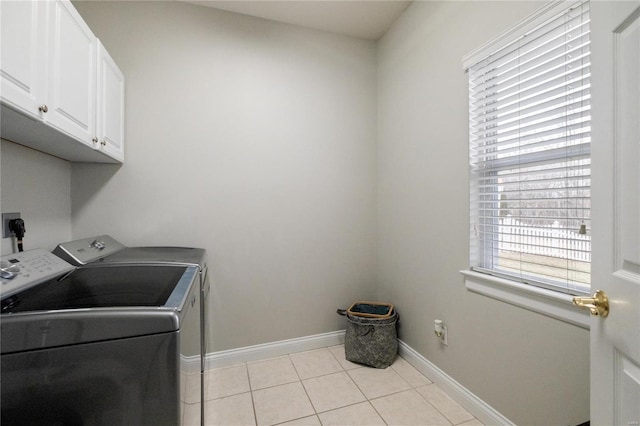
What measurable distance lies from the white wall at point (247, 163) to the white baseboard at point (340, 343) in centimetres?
7

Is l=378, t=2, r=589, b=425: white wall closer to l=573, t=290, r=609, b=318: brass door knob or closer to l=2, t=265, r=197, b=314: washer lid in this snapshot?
l=573, t=290, r=609, b=318: brass door knob

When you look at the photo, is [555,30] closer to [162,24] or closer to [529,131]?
[529,131]

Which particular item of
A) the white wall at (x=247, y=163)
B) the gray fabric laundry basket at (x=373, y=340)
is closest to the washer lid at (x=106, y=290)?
the white wall at (x=247, y=163)

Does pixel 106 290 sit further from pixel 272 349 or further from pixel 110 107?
pixel 272 349

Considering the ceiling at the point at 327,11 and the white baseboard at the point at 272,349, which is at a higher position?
the ceiling at the point at 327,11

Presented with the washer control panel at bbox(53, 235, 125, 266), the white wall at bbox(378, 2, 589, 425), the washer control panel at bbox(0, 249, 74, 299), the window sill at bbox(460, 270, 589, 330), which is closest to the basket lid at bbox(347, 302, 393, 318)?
the white wall at bbox(378, 2, 589, 425)

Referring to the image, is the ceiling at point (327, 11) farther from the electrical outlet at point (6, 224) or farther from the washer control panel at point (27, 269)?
the washer control panel at point (27, 269)

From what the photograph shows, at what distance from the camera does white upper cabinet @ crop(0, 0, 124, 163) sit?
0.93 m

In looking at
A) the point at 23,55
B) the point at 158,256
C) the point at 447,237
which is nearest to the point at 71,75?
the point at 23,55

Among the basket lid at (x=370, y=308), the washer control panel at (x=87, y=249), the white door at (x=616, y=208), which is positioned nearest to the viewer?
the white door at (x=616, y=208)

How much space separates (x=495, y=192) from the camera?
5.18 feet

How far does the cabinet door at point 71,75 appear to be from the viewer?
1.15 metres

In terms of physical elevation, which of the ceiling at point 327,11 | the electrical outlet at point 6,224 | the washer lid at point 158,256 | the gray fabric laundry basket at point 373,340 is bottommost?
the gray fabric laundry basket at point 373,340

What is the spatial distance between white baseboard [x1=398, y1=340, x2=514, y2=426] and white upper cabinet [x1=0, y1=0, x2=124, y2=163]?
2.42m
